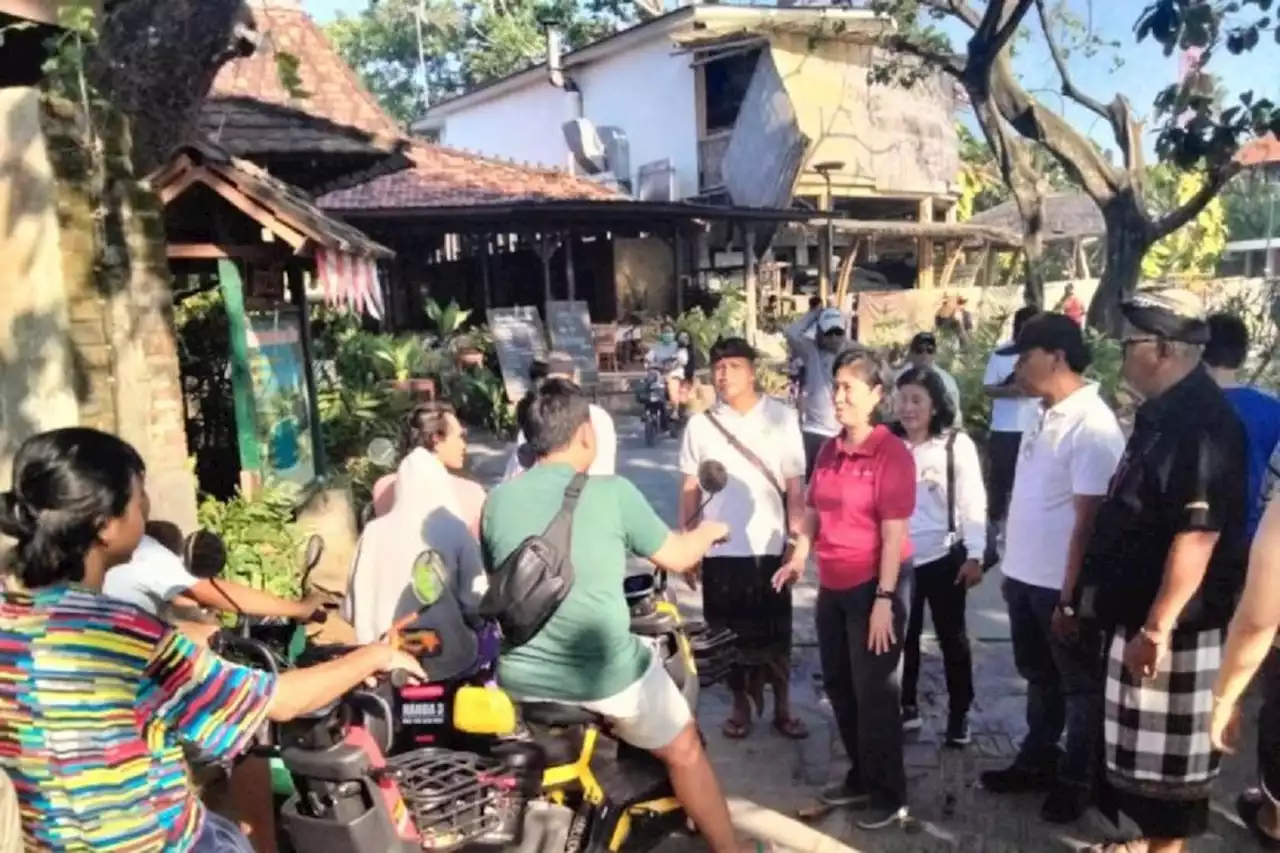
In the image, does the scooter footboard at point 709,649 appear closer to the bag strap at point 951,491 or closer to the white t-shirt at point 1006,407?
the bag strap at point 951,491

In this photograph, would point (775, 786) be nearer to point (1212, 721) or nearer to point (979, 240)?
point (1212, 721)

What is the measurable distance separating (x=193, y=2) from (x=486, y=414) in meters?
10.6

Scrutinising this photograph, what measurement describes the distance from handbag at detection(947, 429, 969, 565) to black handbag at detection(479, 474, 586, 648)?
198cm

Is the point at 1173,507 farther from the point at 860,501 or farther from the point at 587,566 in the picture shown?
the point at 587,566

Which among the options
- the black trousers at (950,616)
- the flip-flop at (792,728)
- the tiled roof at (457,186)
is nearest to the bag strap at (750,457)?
the black trousers at (950,616)

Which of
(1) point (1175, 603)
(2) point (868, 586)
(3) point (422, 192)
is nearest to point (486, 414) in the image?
(3) point (422, 192)

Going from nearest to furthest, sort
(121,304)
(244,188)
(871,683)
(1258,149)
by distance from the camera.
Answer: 1. (871,683)
2. (121,304)
3. (244,188)
4. (1258,149)

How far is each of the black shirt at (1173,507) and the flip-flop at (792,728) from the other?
5.61 feet

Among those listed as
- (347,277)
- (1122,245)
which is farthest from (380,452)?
(1122,245)

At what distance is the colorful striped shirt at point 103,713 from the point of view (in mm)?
1934

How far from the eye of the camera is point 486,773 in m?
2.88

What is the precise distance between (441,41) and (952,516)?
3577 centimetres

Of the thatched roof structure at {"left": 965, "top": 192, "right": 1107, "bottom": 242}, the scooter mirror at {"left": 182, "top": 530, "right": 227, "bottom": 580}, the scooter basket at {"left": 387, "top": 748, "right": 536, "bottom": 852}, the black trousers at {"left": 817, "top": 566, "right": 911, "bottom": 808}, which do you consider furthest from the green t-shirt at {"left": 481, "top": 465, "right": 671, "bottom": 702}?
the thatched roof structure at {"left": 965, "top": 192, "right": 1107, "bottom": 242}

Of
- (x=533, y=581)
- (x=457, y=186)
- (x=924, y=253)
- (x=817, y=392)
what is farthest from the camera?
(x=924, y=253)
